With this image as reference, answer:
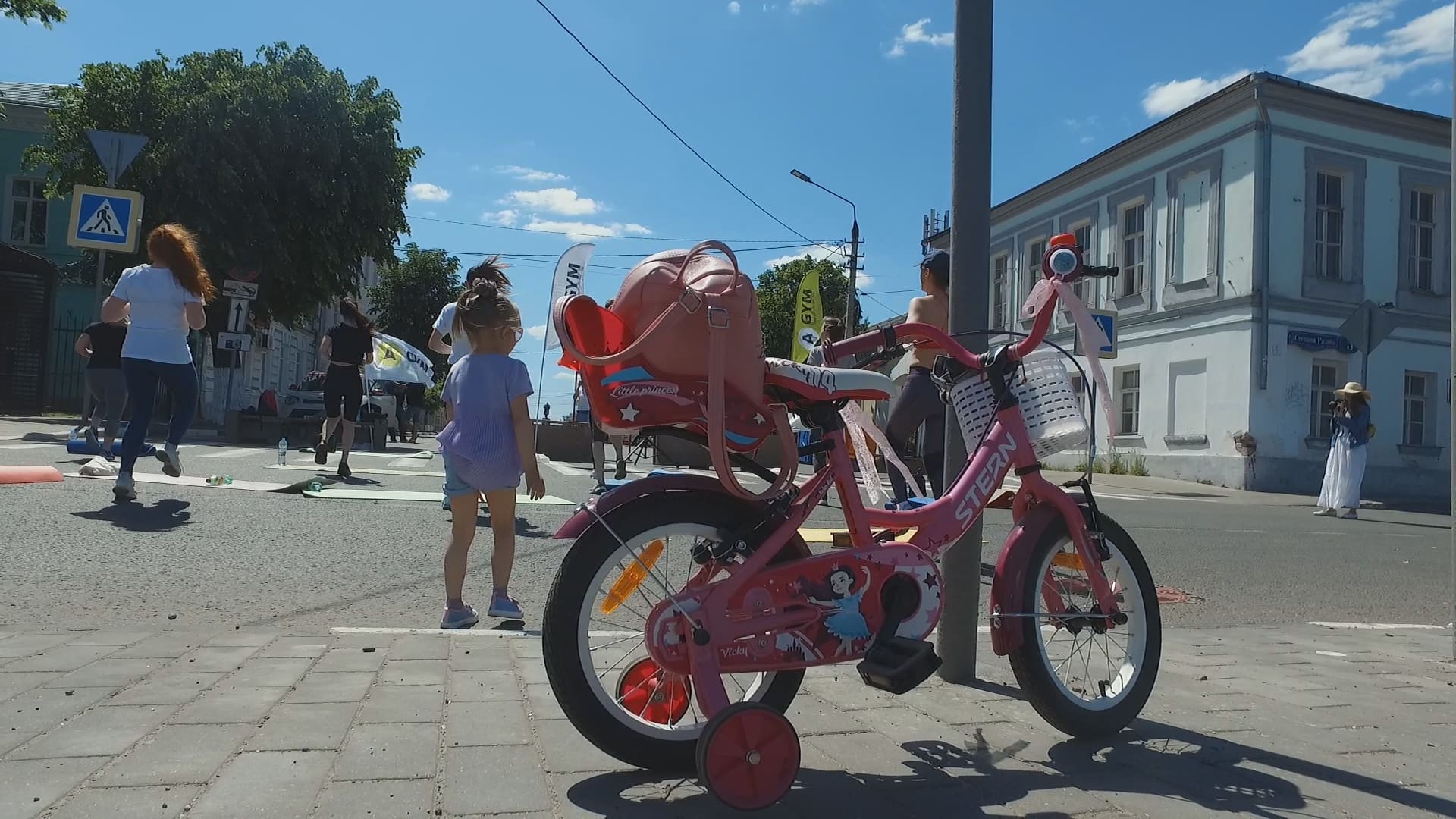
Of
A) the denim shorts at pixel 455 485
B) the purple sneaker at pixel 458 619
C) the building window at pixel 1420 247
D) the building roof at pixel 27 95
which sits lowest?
the purple sneaker at pixel 458 619

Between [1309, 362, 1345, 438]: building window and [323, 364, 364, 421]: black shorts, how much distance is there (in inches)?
791

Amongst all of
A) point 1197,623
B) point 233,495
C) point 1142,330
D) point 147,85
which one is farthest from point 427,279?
point 1197,623

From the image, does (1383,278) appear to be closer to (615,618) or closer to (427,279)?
(615,618)

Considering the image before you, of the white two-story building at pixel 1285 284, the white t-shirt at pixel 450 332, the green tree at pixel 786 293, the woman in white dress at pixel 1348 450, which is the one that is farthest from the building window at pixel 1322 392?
the green tree at pixel 786 293

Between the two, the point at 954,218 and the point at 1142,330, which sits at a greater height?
the point at 1142,330

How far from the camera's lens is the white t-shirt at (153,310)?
637 cm

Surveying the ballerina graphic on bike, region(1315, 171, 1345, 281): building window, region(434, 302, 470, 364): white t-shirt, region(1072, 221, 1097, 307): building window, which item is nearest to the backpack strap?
the ballerina graphic on bike

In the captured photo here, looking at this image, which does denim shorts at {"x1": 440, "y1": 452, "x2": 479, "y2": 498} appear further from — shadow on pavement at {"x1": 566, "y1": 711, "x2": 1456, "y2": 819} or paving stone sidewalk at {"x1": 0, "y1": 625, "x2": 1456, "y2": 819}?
shadow on pavement at {"x1": 566, "y1": 711, "x2": 1456, "y2": 819}

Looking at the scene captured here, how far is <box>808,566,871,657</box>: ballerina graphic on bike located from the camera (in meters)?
2.53

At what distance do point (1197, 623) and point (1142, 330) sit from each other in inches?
851

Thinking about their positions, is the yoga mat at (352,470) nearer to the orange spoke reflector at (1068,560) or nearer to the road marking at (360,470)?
the road marking at (360,470)

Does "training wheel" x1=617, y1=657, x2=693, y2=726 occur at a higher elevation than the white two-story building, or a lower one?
lower

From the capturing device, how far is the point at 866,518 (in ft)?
8.82

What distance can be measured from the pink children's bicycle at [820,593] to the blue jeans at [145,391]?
5164mm
